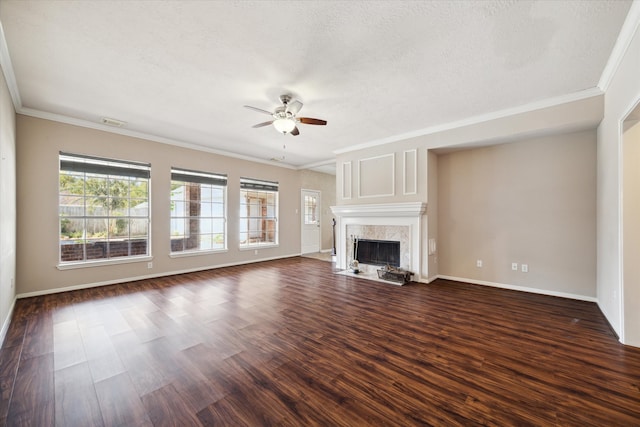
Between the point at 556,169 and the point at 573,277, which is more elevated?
the point at 556,169

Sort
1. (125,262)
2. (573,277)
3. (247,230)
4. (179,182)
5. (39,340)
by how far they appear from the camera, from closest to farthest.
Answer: (39,340), (573,277), (125,262), (179,182), (247,230)

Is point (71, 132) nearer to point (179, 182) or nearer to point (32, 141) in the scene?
point (32, 141)

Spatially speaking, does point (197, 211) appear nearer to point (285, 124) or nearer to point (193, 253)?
point (193, 253)

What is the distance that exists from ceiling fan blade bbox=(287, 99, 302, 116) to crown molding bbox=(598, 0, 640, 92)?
9.75ft

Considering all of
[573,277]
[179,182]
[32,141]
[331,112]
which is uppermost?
[331,112]

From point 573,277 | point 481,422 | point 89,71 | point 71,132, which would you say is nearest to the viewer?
point 481,422

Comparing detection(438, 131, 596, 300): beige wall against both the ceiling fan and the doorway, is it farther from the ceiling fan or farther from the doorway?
the ceiling fan

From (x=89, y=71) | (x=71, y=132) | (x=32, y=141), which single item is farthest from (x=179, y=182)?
(x=89, y=71)

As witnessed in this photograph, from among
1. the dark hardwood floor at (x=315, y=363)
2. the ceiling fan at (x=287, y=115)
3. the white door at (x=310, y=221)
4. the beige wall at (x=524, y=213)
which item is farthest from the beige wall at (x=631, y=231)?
the white door at (x=310, y=221)

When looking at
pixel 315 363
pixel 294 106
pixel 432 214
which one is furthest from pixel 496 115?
pixel 315 363

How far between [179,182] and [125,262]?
1.84 m

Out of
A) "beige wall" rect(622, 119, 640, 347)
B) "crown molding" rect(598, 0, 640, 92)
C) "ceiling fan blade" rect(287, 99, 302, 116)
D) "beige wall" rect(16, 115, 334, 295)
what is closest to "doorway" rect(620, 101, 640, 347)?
"beige wall" rect(622, 119, 640, 347)

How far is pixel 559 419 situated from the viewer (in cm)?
149

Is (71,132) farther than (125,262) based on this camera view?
No
